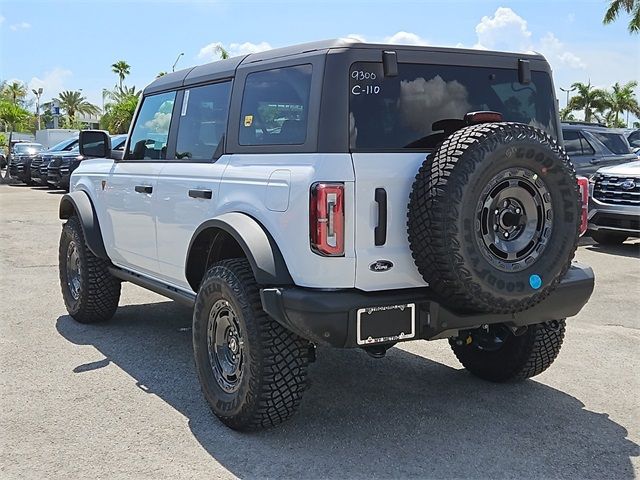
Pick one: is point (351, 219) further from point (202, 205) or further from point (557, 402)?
point (557, 402)

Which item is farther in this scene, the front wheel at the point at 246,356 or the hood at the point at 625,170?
the hood at the point at 625,170

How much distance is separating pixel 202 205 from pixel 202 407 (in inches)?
46.5

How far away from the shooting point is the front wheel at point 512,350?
452 centimetres

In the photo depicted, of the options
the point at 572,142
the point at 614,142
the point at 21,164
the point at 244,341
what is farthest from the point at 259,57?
the point at 21,164

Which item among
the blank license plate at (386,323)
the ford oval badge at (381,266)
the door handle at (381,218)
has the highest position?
the door handle at (381,218)

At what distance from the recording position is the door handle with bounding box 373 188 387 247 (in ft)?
11.5

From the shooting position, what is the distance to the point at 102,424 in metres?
4.03

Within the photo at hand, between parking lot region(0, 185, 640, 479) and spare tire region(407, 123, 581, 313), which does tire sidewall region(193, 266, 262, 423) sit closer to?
parking lot region(0, 185, 640, 479)

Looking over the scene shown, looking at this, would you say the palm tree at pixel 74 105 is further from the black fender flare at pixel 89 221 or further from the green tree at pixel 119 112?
the black fender flare at pixel 89 221

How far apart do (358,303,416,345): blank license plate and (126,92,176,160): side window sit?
7.37 ft

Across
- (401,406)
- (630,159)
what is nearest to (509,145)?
(401,406)

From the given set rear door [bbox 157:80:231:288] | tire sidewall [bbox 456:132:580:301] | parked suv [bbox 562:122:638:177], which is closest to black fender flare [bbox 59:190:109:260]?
rear door [bbox 157:80:231:288]

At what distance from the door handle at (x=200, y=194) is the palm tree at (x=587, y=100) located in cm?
5794

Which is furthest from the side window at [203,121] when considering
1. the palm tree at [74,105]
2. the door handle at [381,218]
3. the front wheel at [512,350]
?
the palm tree at [74,105]
